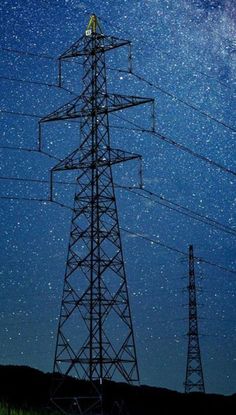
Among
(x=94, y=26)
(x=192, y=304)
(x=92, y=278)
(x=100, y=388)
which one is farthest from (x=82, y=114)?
(x=192, y=304)

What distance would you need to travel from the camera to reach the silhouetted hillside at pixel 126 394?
4703cm

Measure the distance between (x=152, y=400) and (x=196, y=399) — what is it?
3.88m

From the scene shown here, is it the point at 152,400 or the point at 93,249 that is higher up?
Result: the point at 93,249

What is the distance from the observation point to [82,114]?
100 ft

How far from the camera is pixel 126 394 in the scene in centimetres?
4628

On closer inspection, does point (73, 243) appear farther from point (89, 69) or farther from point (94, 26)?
point (94, 26)

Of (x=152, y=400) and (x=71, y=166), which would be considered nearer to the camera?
(x=71, y=166)

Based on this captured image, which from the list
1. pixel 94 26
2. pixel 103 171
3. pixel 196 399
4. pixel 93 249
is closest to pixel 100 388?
pixel 93 249

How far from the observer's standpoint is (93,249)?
28062mm

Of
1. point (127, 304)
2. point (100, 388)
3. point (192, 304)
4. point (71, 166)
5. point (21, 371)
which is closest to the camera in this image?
point (100, 388)

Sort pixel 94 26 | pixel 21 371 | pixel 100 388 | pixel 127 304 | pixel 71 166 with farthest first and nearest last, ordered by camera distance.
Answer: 1. pixel 21 371
2. pixel 94 26
3. pixel 71 166
4. pixel 127 304
5. pixel 100 388

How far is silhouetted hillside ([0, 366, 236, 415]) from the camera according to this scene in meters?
47.0

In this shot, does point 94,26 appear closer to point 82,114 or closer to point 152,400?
point 82,114

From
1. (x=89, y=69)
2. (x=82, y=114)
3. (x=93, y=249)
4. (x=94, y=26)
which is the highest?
(x=94, y=26)
